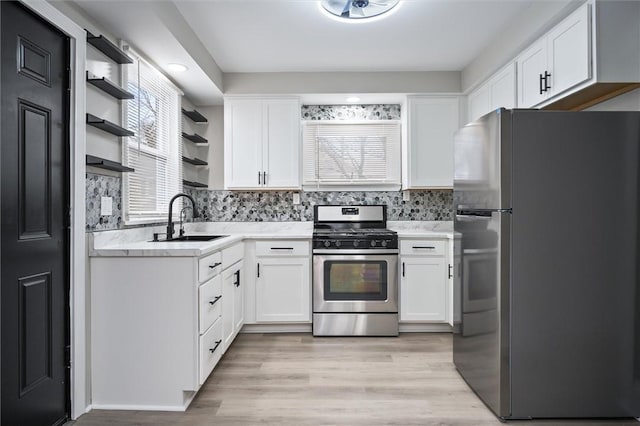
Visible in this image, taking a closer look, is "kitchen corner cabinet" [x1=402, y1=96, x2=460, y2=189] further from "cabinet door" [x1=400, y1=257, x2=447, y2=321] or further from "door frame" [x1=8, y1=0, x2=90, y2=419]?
"door frame" [x1=8, y1=0, x2=90, y2=419]

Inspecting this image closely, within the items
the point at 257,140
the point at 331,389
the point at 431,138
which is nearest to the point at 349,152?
the point at 431,138

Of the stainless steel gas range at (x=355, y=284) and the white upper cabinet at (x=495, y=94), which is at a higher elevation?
the white upper cabinet at (x=495, y=94)

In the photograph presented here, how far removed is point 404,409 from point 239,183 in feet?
8.13

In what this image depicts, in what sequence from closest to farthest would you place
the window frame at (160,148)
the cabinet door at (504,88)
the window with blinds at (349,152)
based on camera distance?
the window frame at (160,148)
the cabinet door at (504,88)
the window with blinds at (349,152)

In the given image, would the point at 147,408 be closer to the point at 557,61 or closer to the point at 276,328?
the point at 276,328

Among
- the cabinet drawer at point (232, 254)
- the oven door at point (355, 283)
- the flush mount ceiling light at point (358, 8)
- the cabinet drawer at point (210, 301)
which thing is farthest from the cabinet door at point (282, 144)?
the cabinet drawer at point (210, 301)

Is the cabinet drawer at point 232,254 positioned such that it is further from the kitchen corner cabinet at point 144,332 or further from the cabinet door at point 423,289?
the cabinet door at point 423,289

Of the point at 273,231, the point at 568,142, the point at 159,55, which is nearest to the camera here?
the point at 568,142

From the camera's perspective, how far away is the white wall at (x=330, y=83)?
3.77 m

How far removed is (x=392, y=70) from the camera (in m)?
3.76

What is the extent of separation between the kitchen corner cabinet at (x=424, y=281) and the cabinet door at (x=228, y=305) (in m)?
1.51

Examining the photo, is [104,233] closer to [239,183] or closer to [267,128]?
[239,183]

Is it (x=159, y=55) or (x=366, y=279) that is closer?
(x=159, y=55)

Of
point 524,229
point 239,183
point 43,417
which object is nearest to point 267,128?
point 239,183
